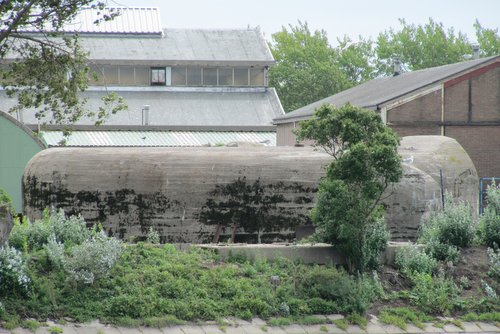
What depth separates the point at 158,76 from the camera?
64.6m

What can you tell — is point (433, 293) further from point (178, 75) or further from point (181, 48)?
point (181, 48)

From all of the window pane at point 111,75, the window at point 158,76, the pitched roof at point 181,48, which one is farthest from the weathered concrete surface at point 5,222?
the window at point 158,76

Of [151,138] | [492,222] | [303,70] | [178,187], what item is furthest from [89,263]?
[303,70]

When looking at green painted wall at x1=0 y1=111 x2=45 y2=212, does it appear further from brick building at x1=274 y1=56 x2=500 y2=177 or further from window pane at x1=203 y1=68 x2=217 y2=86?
window pane at x1=203 y1=68 x2=217 y2=86

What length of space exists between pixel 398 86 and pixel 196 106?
1932 cm

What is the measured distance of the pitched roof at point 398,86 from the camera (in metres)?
42.4

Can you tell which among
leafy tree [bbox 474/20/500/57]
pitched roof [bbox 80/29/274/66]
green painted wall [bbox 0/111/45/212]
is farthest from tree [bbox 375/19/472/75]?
green painted wall [bbox 0/111/45/212]

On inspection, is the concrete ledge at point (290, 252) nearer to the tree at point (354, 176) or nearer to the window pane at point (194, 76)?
the tree at point (354, 176)

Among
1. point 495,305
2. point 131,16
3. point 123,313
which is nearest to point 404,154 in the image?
point 495,305

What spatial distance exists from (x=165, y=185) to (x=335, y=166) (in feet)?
19.7

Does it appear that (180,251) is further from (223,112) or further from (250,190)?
(223,112)

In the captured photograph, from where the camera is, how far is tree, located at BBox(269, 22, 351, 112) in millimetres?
84688

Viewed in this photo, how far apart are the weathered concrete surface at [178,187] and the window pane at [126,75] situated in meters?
40.8

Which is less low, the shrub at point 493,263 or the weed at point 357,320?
the shrub at point 493,263
